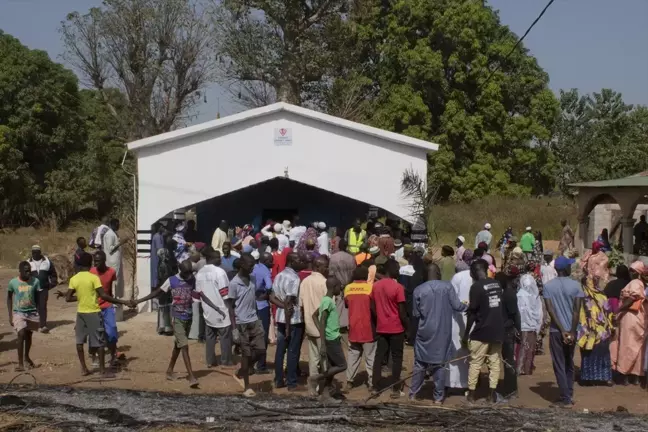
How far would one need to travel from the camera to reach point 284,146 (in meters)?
17.9

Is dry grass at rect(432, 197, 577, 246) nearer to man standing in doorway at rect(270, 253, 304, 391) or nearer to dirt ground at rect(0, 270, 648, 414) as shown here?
dirt ground at rect(0, 270, 648, 414)

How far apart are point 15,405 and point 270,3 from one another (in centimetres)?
2964

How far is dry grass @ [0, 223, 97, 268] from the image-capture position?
28.9 meters

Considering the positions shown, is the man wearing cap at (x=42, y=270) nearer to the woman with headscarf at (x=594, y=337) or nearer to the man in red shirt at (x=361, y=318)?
the man in red shirt at (x=361, y=318)

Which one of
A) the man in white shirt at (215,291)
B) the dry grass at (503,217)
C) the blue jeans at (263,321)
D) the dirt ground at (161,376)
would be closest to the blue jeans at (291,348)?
the dirt ground at (161,376)

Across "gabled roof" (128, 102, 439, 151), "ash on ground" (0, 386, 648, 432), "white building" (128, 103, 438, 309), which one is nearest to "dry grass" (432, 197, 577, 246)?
"white building" (128, 103, 438, 309)

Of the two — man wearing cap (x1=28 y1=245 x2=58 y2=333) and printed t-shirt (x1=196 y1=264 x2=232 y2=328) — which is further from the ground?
man wearing cap (x1=28 y1=245 x2=58 y2=333)

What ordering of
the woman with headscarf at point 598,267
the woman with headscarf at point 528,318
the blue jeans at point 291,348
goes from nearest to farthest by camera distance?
the blue jeans at point 291,348, the woman with headscarf at point 528,318, the woman with headscarf at point 598,267

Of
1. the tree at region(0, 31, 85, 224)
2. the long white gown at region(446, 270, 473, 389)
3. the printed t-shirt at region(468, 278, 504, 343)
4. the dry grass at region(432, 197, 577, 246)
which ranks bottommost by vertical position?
the long white gown at region(446, 270, 473, 389)

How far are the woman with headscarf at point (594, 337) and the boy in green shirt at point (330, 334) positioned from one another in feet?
10.1

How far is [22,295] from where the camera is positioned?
458 inches

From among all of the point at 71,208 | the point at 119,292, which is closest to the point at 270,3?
the point at 71,208

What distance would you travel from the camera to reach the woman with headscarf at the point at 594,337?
10508mm

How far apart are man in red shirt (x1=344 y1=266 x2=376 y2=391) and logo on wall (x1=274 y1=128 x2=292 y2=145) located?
811cm
